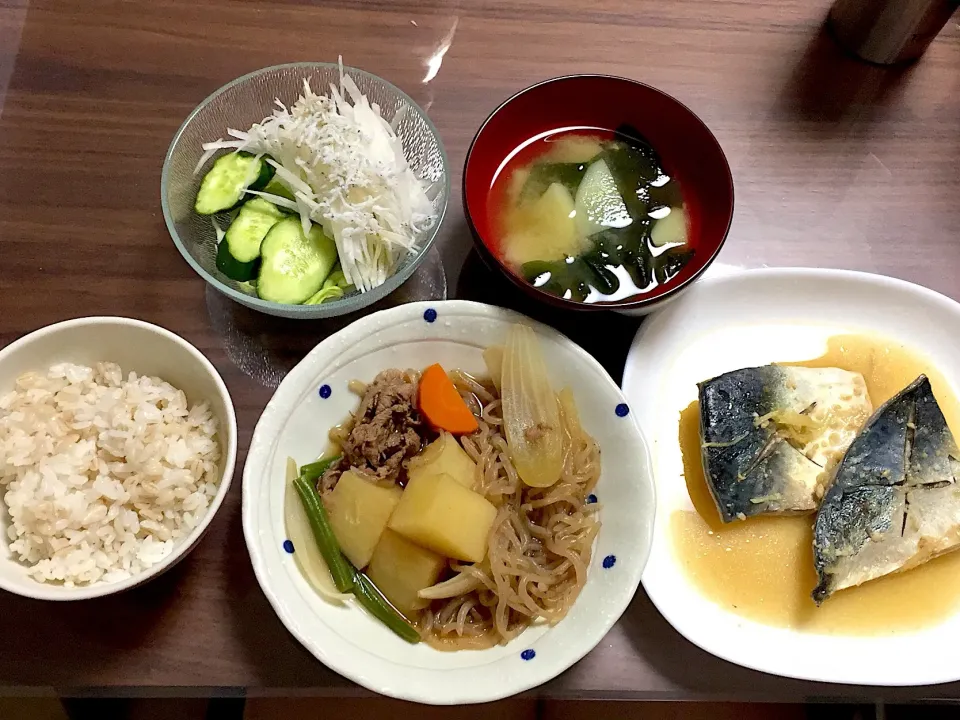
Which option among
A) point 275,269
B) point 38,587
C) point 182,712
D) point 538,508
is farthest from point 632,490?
point 182,712

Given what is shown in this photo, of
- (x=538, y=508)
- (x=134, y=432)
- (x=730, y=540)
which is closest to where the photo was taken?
(x=134, y=432)

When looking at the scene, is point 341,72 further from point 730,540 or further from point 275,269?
point 730,540

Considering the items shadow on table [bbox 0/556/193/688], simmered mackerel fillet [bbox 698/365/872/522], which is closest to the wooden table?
shadow on table [bbox 0/556/193/688]

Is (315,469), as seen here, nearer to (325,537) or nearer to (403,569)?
(325,537)

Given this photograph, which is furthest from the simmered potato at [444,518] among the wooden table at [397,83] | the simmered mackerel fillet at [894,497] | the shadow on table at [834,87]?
the shadow on table at [834,87]

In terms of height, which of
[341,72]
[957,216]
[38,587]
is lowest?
[38,587]

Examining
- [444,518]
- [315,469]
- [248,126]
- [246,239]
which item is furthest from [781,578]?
[248,126]

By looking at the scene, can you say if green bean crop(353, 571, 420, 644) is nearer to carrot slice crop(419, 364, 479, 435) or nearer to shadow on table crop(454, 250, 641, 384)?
carrot slice crop(419, 364, 479, 435)
